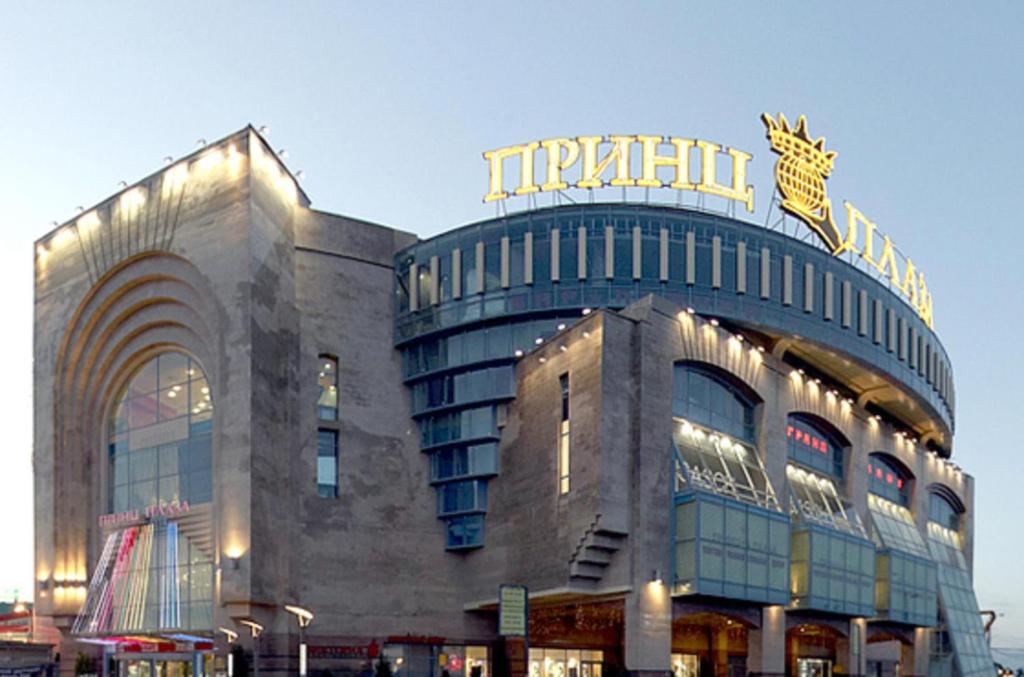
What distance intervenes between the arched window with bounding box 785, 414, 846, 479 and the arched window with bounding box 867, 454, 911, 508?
394 cm

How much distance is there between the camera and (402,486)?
213ft

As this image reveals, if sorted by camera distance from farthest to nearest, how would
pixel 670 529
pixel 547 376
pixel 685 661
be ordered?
pixel 685 661 → pixel 547 376 → pixel 670 529

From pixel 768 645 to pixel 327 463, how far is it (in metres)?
25.8

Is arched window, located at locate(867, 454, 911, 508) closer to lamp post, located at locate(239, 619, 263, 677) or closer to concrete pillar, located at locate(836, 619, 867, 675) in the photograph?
concrete pillar, located at locate(836, 619, 867, 675)

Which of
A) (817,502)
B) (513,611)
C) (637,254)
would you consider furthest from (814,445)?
(513,611)

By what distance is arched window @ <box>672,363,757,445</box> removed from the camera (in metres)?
58.7

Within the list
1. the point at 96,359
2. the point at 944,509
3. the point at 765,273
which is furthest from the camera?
the point at 944,509

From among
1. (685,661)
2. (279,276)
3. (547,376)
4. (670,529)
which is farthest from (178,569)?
(685,661)

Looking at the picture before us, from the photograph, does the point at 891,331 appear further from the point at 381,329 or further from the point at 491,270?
the point at 381,329

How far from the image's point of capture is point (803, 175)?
6894 cm

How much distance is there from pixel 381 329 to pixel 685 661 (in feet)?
96.9

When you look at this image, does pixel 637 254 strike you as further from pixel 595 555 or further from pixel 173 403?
pixel 173 403

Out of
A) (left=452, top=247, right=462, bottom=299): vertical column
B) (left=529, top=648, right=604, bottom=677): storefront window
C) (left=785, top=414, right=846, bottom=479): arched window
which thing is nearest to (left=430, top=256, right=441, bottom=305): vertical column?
(left=452, top=247, right=462, bottom=299): vertical column

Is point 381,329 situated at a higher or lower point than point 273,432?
higher
